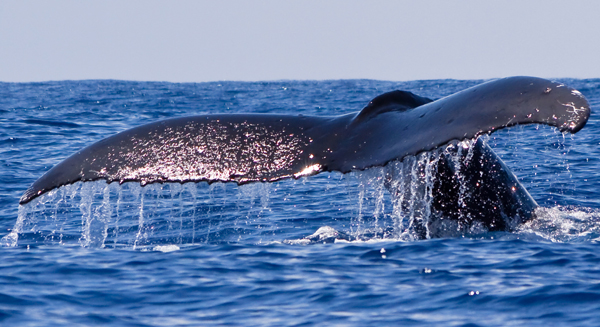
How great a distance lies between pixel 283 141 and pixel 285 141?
15 millimetres

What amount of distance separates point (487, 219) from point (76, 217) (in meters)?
6.81

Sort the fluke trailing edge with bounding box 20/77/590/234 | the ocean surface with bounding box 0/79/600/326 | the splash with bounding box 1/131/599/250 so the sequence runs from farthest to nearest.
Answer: the splash with bounding box 1/131/599/250 < the ocean surface with bounding box 0/79/600/326 < the fluke trailing edge with bounding box 20/77/590/234

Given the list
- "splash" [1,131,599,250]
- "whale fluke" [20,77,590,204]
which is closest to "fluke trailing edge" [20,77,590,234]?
"whale fluke" [20,77,590,204]

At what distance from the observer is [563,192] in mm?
11547

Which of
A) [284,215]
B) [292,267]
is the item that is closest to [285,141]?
[292,267]

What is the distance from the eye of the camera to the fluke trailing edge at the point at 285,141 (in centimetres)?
461

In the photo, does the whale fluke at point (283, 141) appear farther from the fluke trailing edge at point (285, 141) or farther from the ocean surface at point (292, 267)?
the ocean surface at point (292, 267)

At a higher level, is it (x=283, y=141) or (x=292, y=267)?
(x=283, y=141)

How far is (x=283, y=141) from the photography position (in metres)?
5.44

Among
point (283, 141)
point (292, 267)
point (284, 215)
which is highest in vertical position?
point (283, 141)

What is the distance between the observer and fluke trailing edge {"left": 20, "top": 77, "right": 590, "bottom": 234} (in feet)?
15.1

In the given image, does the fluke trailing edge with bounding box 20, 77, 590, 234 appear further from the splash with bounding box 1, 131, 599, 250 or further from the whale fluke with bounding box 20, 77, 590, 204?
the splash with bounding box 1, 131, 599, 250

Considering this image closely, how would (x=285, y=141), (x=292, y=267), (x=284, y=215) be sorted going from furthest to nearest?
(x=284, y=215) → (x=292, y=267) → (x=285, y=141)

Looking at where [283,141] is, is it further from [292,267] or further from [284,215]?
[284,215]
